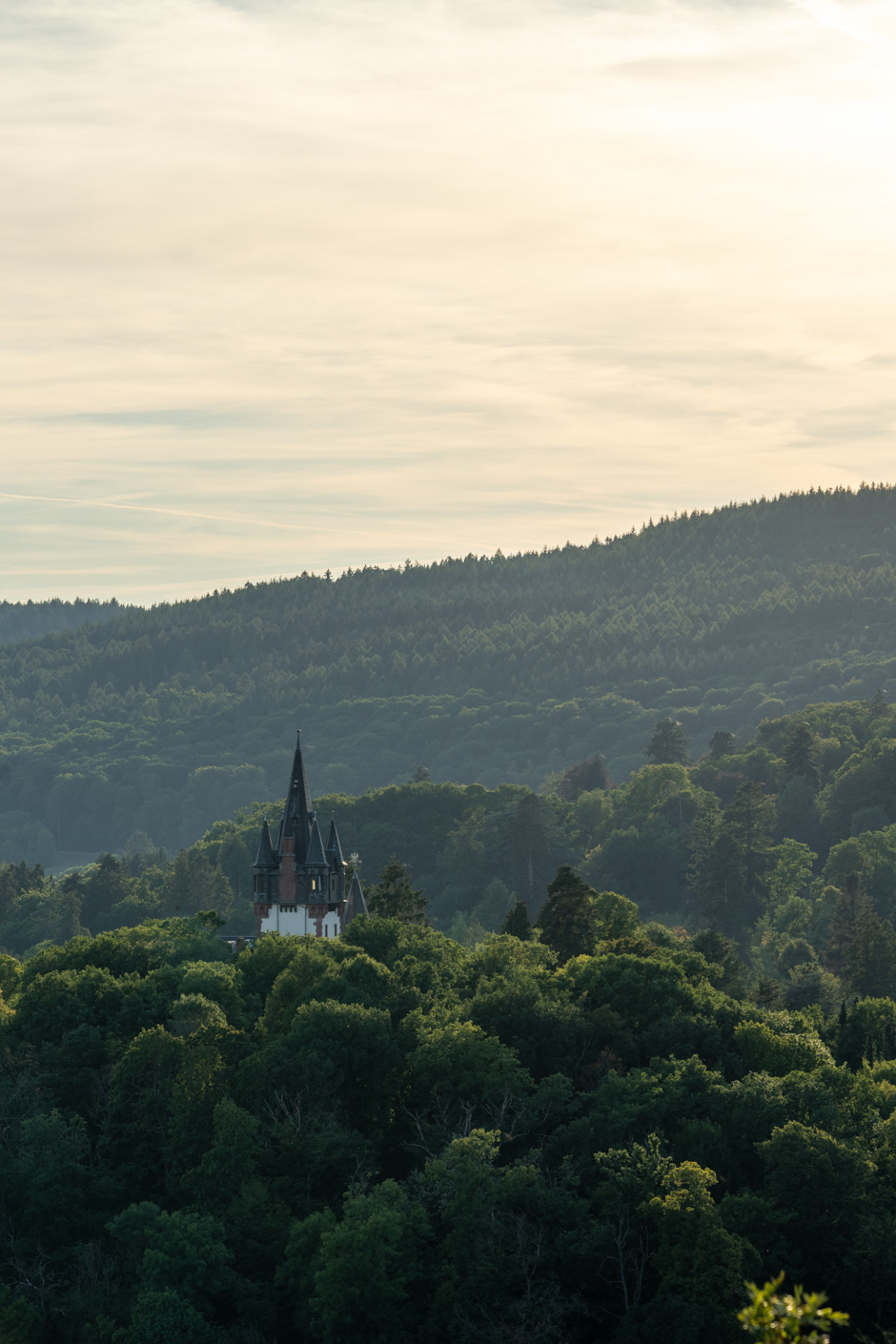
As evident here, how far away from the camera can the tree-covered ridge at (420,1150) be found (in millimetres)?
56500

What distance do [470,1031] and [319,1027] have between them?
6.39 meters

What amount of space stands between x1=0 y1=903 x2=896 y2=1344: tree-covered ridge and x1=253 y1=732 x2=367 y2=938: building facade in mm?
13127

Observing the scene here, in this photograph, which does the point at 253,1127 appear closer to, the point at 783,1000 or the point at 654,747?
the point at 783,1000

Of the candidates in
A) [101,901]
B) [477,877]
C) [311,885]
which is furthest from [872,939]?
[101,901]

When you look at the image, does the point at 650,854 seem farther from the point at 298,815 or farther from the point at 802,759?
the point at 298,815

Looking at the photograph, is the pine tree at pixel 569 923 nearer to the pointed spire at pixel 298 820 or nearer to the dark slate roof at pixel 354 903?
the dark slate roof at pixel 354 903

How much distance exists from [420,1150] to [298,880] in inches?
1240

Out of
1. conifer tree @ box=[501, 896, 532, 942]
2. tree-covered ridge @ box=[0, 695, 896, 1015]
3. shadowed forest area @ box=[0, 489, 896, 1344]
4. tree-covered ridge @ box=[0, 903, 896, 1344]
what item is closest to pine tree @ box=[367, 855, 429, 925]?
shadowed forest area @ box=[0, 489, 896, 1344]

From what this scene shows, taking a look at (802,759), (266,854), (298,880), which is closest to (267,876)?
(266,854)

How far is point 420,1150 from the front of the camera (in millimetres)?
66625

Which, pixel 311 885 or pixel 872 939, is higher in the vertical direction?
pixel 311 885

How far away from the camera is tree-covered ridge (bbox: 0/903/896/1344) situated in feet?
185

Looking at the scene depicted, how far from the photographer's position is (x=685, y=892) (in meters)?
159

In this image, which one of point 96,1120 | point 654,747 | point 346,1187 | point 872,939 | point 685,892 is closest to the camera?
point 346,1187
